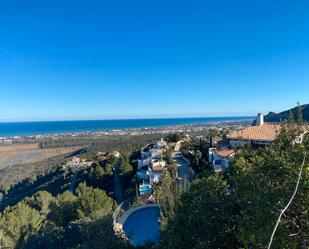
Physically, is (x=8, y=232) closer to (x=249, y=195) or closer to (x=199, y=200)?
(x=199, y=200)

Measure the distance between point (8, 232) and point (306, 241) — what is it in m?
21.6

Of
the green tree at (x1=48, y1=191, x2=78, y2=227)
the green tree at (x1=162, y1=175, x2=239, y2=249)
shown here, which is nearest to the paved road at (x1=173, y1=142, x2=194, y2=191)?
the green tree at (x1=48, y1=191, x2=78, y2=227)

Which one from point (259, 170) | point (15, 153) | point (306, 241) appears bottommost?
point (15, 153)

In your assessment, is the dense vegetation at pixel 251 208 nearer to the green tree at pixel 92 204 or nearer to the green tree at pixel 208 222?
the green tree at pixel 208 222

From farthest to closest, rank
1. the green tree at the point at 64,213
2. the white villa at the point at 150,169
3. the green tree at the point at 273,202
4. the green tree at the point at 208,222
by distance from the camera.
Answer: the white villa at the point at 150,169, the green tree at the point at 64,213, the green tree at the point at 208,222, the green tree at the point at 273,202

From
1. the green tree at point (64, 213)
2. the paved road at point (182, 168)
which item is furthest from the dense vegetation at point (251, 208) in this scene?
the green tree at point (64, 213)

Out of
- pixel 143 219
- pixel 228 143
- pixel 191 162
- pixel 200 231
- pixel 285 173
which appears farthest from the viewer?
pixel 191 162

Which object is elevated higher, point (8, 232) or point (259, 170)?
point (259, 170)

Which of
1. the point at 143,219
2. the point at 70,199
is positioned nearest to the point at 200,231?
the point at 143,219

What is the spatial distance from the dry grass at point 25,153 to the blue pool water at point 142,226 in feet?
287

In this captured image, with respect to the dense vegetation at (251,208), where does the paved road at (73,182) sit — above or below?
below

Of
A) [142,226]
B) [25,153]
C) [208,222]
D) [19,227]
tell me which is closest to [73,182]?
[19,227]

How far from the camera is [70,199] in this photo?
1118 inches

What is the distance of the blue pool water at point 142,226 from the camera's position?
19.2m
